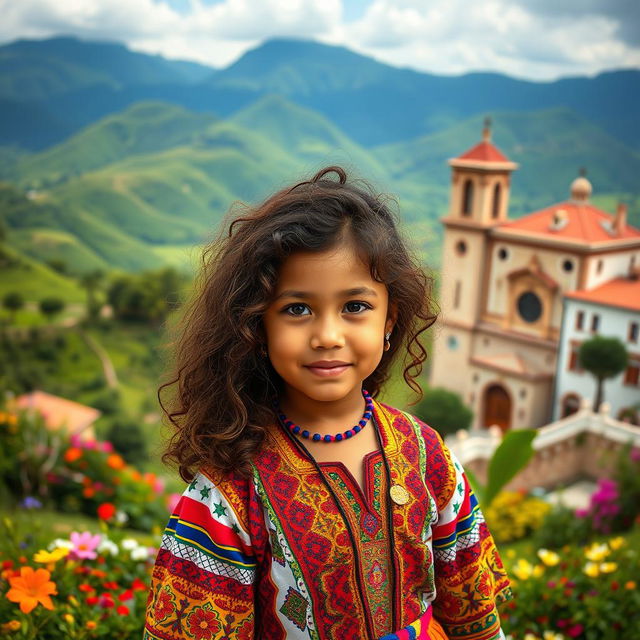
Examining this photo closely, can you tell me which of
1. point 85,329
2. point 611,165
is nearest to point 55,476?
point 85,329

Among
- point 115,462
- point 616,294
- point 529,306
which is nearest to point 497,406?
point 529,306

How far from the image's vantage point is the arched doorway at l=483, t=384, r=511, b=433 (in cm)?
1450

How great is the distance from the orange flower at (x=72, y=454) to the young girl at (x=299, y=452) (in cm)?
294

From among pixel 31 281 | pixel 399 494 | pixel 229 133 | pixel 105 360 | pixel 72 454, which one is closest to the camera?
pixel 399 494

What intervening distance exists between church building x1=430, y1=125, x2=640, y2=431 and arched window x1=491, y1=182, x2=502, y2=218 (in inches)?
0.8

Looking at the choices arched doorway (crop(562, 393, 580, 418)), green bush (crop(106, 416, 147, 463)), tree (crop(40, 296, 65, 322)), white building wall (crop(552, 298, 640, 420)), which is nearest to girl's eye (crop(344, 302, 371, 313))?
white building wall (crop(552, 298, 640, 420))

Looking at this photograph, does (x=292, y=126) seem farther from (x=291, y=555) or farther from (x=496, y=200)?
(x=291, y=555)

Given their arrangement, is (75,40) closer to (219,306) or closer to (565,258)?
(565,258)

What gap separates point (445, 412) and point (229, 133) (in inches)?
1045

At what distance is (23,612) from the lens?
1579 millimetres

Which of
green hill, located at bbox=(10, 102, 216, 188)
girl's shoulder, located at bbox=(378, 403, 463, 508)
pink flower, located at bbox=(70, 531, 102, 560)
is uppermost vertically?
green hill, located at bbox=(10, 102, 216, 188)

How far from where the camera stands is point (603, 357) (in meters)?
12.0

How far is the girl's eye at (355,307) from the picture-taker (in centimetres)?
120

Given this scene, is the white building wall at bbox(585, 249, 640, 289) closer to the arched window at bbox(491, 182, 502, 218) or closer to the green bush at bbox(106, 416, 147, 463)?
the arched window at bbox(491, 182, 502, 218)
